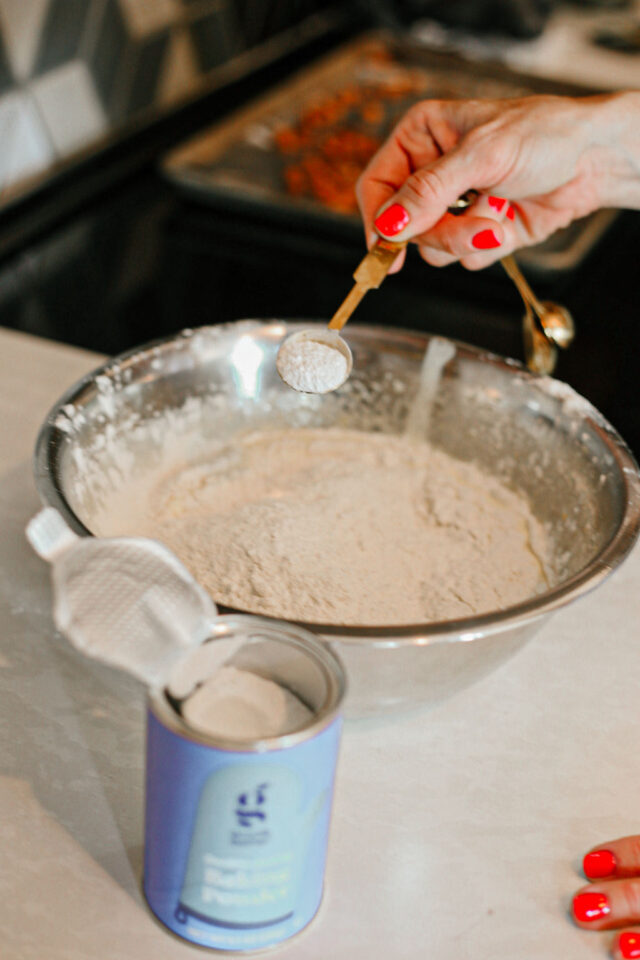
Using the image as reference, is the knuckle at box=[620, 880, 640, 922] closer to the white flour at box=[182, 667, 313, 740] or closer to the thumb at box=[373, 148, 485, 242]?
the white flour at box=[182, 667, 313, 740]

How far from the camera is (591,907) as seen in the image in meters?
0.62

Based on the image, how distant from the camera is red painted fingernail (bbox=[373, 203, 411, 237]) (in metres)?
0.85

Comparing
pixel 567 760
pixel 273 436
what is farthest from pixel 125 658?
pixel 273 436

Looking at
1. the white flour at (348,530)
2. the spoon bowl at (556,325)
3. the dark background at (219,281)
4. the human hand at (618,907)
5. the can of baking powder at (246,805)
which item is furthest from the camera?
the dark background at (219,281)

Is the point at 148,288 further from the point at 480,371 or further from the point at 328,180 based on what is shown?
the point at 480,371

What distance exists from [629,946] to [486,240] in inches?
22.4

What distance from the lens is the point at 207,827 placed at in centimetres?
51

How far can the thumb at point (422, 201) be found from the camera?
0.85 meters

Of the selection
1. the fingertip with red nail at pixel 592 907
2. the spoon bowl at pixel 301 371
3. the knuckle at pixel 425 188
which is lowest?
the fingertip with red nail at pixel 592 907

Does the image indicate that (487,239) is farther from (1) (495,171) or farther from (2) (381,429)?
(2) (381,429)

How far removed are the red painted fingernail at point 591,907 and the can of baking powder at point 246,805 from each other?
0.17 metres

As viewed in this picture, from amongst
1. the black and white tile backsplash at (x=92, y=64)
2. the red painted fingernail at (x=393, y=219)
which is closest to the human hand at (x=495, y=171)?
the red painted fingernail at (x=393, y=219)

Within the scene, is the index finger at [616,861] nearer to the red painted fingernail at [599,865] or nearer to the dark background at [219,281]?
the red painted fingernail at [599,865]

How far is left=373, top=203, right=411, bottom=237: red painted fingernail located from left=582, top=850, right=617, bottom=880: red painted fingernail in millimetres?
509
